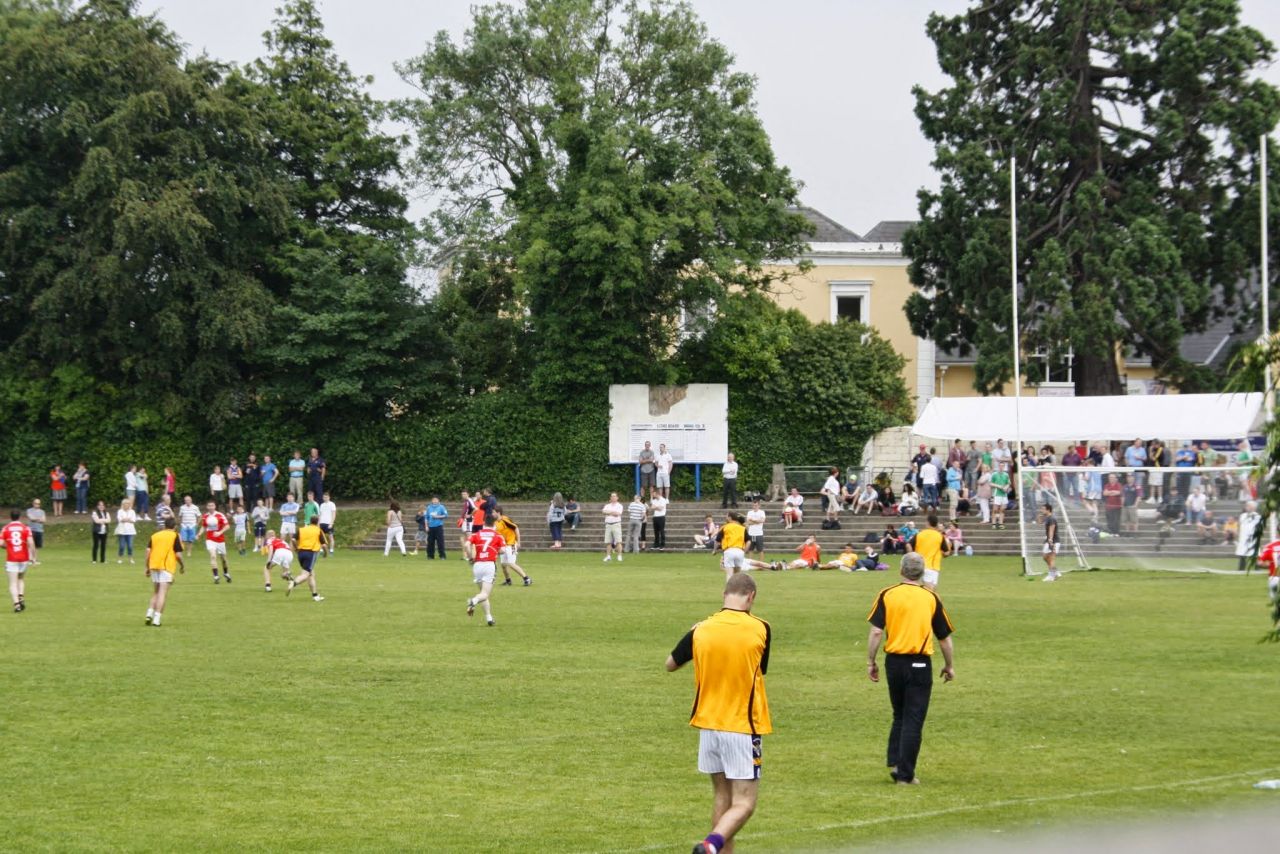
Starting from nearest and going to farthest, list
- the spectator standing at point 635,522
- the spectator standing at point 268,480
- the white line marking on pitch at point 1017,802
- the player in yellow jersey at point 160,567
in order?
the white line marking on pitch at point 1017,802, the player in yellow jersey at point 160,567, the spectator standing at point 635,522, the spectator standing at point 268,480

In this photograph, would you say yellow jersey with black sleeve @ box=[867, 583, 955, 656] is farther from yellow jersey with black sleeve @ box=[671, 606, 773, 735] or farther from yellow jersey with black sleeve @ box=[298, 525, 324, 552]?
yellow jersey with black sleeve @ box=[298, 525, 324, 552]

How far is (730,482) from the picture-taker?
45.2 metres

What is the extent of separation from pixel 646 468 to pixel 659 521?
413 cm

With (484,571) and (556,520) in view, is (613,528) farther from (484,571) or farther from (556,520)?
(484,571)

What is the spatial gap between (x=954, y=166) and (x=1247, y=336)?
10.8 m

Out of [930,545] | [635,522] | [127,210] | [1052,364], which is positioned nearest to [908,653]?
[930,545]

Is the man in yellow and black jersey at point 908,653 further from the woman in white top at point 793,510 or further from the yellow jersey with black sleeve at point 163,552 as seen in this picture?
the woman in white top at point 793,510

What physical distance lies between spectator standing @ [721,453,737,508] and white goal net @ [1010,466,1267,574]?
39.2 ft

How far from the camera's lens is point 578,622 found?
23.7 m

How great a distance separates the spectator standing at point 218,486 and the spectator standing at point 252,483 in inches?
30.2

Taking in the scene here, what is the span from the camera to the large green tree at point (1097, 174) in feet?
147

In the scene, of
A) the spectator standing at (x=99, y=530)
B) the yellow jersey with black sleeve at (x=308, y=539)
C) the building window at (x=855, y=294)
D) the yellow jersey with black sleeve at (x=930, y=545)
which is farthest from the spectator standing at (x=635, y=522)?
the building window at (x=855, y=294)

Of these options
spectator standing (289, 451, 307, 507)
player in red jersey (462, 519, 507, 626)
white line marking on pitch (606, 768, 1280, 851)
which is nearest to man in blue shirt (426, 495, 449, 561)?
spectator standing (289, 451, 307, 507)

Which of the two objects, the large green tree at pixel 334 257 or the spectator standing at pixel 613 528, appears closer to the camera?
the spectator standing at pixel 613 528
